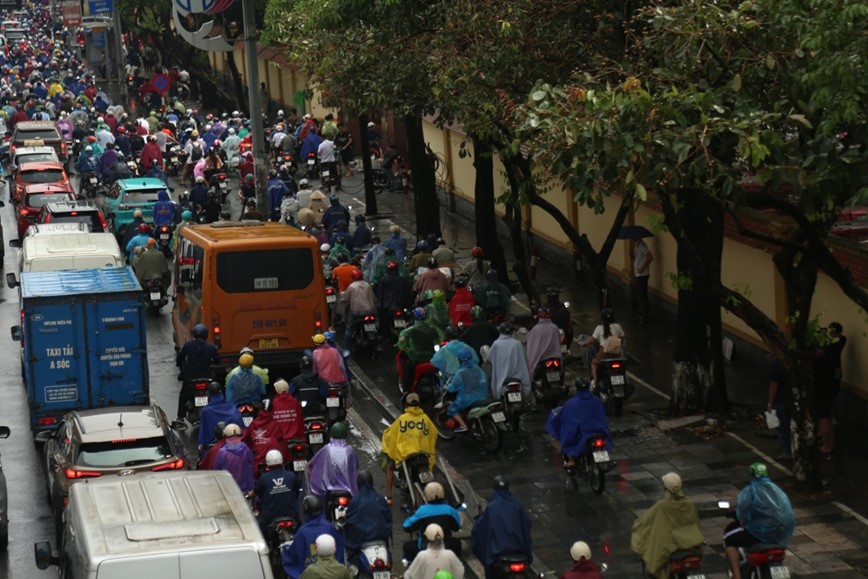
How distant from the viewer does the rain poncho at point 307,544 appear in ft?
45.8

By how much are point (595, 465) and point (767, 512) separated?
393 cm

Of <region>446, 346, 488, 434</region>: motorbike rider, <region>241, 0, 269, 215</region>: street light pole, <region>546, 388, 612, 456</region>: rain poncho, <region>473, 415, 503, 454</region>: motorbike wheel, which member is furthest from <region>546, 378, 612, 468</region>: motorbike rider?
<region>241, 0, 269, 215</region>: street light pole

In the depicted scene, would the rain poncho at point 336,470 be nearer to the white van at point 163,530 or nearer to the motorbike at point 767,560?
the white van at point 163,530

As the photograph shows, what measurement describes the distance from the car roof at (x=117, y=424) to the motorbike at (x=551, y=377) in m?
5.67

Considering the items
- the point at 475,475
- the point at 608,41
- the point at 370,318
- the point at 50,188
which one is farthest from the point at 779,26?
the point at 50,188

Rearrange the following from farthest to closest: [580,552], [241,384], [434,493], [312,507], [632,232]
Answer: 1. [632,232]
2. [241,384]
3. [434,493]
4. [312,507]
5. [580,552]

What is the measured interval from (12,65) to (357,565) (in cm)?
7893

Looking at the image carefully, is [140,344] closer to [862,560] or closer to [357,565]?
[357,565]

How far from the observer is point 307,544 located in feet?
45.9

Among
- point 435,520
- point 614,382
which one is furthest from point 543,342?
point 435,520

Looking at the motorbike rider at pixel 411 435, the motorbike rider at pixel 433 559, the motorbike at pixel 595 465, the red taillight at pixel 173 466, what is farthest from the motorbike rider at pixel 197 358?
the motorbike rider at pixel 433 559

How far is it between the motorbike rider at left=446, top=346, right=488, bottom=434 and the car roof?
379cm

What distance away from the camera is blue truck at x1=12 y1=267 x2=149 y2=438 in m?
20.5

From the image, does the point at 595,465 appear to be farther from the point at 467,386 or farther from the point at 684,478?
the point at 467,386
